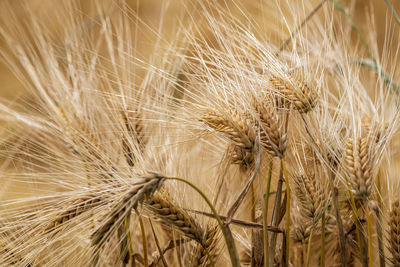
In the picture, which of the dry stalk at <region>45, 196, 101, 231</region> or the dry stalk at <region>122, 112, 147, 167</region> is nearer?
the dry stalk at <region>45, 196, 101, 231</region>

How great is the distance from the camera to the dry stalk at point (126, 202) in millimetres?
405

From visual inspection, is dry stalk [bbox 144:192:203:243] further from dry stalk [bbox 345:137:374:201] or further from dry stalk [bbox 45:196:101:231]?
dry stalk [bbox 345:137:374:201]

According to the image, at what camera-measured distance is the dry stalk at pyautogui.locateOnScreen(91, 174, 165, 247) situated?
0.41m

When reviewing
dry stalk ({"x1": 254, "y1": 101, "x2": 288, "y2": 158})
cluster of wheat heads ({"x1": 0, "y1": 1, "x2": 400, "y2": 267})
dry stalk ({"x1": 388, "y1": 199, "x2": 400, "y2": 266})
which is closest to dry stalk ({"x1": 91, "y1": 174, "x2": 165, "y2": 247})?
cluster of wheat heads ({"x1": 0, "y1": 1, "x2": 400, "y2": 267})

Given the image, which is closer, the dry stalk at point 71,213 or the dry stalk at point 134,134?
the dry stalk at point 71,213

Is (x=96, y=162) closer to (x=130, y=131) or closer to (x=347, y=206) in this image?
(x=130, y=131)

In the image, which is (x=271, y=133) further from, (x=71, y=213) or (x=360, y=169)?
(x=71, y=213)

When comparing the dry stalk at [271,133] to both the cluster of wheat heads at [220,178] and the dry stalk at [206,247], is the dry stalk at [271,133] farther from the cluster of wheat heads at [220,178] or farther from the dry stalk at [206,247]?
the dry stalk at [206,247]

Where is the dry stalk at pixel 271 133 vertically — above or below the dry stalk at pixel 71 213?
above

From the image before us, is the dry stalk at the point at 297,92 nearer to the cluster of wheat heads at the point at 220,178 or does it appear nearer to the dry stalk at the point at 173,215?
the cluster of wheat heads at the point at 220,178

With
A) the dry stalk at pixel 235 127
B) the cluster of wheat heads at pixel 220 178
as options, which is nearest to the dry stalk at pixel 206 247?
the cluster of wheat heads at pixel 220 178

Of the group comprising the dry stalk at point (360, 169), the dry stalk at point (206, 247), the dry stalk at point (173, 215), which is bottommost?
the dry stalk at point (206, 247)

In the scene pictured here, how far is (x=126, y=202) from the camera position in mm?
406

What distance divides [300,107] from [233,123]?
0.08 m
